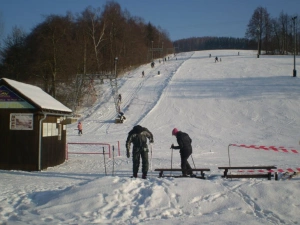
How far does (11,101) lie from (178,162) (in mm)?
8047

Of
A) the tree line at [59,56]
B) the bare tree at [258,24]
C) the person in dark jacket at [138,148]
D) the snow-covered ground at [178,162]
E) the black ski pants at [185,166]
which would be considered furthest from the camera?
the bare tree at [258,24]

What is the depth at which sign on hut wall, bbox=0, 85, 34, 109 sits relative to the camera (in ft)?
42.0

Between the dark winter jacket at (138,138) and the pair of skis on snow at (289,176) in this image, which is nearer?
the pair of skis on snow at (289,176)

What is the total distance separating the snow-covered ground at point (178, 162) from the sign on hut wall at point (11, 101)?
111 inches

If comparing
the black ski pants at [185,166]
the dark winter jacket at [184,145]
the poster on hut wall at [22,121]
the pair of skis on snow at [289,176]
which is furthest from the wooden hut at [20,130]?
the pair of skis on snow at [289,176]

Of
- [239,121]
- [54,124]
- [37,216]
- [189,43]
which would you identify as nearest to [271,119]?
[239,121]

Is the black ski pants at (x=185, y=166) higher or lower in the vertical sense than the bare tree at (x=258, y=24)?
lower

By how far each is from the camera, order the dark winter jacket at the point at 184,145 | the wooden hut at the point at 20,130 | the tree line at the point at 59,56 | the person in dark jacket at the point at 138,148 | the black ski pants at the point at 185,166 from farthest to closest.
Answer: the tree line at the point at 59,56, the wooden hut at the point at 20,130, the dark winter jacket at the point at 184,145, the person in dark jacket at the point at 138,148, the black ski pants at the point at 185,166

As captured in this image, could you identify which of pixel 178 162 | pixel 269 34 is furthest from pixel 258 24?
pixel 178 162

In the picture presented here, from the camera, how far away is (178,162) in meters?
14.2

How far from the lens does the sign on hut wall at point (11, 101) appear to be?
1279cm

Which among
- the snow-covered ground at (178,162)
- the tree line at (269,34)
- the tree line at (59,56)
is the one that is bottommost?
the snow-covered ground at (178,162)

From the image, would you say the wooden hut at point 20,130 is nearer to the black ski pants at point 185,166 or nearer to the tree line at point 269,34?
the black ski pants at point 185,166

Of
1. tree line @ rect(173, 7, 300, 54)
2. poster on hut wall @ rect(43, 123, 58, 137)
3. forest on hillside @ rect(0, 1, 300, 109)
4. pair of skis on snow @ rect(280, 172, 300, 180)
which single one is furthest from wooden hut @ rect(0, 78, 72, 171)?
tree line @ rect(173, 7, 300, 54)
